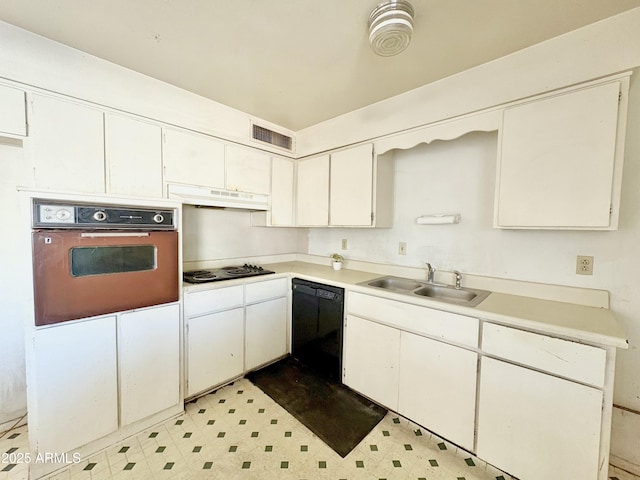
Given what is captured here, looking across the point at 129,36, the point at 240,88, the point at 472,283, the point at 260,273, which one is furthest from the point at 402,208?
the point at 129,36

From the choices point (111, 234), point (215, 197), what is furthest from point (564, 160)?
point (111, 234)

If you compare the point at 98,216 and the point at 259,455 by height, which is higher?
the point at 98,216

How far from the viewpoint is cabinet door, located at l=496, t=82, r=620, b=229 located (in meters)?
1.37

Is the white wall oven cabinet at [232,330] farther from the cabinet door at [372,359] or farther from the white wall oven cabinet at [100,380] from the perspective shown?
the cabinet door at [372,359]

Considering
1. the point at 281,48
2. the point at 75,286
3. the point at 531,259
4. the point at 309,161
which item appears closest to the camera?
the point at 75,286

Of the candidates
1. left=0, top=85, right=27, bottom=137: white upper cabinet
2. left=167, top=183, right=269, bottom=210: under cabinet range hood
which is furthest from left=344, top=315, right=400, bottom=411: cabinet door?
left=0, top=85, right=27, bottom=137: white upper cabinet

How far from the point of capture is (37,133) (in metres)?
1.49

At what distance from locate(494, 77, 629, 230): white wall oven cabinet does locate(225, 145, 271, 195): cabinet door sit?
203 centimetres

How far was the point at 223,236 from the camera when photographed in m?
2.75

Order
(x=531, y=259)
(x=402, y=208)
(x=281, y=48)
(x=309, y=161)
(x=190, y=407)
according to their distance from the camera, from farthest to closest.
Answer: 1. (x=309, y=161)
2. (x=402, y=208)
3. (x=190, y=407)
4. (x=531, y=259)
5. (x=281, y=48)

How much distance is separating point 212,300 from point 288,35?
1.93 m

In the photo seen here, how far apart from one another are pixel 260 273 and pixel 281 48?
184 cm

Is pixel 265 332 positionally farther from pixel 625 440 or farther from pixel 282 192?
pixel 625 440

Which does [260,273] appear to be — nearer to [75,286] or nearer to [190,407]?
[190,407]
